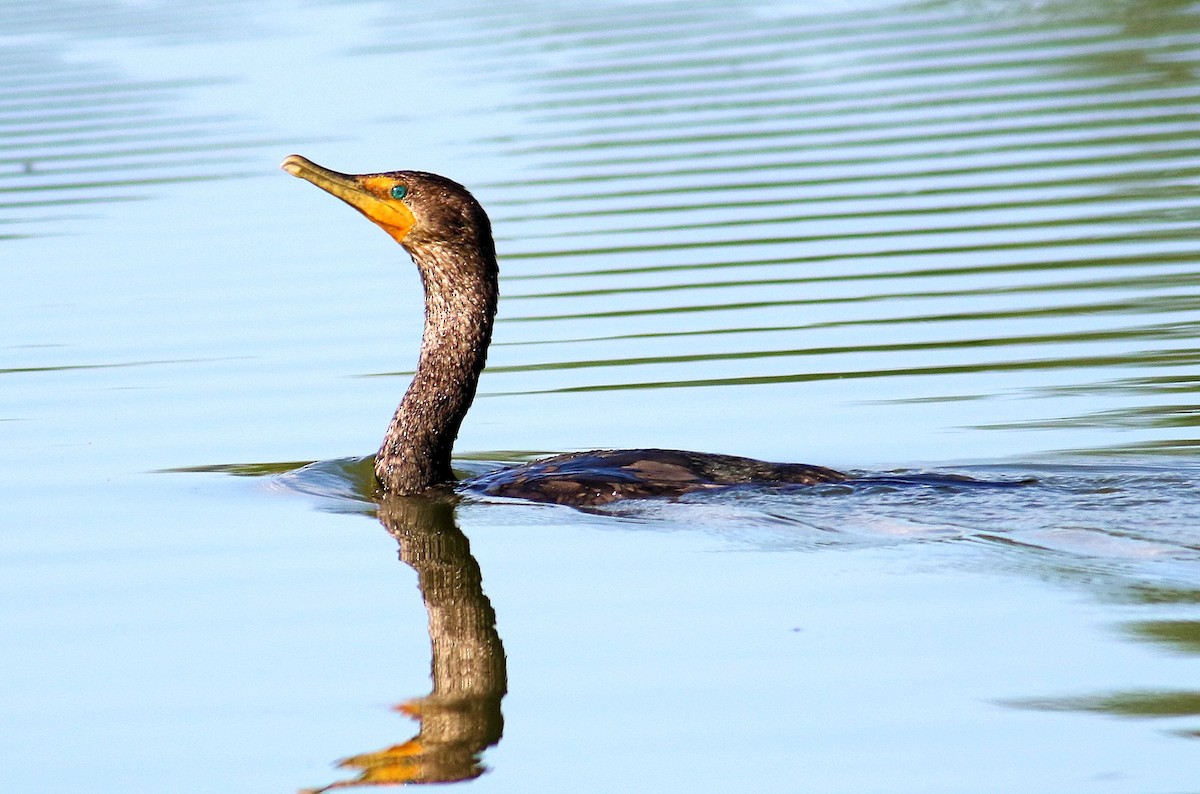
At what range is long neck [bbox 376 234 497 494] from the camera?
7.81 meters

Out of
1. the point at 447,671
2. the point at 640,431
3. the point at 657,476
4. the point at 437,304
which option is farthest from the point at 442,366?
the point at 447,671

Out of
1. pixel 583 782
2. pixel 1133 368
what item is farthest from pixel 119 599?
pixel 1133 368

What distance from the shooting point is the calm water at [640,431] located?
5008mm

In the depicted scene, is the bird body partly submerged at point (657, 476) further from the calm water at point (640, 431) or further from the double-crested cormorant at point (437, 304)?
the double-crested cormorant at point (437, 304)

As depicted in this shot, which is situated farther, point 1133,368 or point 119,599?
point 1133,368

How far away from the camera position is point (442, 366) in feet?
26.2

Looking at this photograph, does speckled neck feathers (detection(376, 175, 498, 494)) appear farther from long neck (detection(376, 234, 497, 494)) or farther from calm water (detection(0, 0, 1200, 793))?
calm water (detection(0, 0, 1200, 793))

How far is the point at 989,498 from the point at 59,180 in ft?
37.6

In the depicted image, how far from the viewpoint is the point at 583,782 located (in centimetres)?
462

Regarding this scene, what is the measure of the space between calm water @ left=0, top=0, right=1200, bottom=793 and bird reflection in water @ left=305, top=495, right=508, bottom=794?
0.02 m

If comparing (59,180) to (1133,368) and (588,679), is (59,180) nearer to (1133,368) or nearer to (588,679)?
(1133,368)

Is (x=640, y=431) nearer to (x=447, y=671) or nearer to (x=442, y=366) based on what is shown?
(x=442, y=366)

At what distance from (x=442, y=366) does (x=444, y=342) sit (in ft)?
0.33

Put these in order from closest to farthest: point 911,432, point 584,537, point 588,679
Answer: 1. point 588,679
2. point 584,537
3. point 911,432
